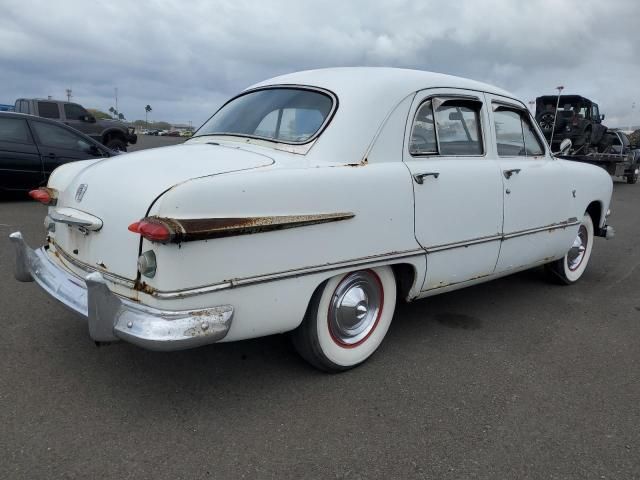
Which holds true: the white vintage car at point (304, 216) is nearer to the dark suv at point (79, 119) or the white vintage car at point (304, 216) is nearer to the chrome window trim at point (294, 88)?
the chrome window trim at point (294, 88)

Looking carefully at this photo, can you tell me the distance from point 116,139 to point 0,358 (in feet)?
47.2

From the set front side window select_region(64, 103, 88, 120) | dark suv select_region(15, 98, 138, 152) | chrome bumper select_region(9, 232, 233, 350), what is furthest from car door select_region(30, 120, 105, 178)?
front side window select_region(64, 103, 88, 120)

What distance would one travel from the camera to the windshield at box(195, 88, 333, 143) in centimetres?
306

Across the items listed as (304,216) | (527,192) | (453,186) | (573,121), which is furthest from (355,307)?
A: (573,121)

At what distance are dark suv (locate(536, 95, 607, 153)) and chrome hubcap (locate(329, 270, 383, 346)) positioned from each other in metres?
16.1

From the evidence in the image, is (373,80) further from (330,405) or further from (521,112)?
(330,405)

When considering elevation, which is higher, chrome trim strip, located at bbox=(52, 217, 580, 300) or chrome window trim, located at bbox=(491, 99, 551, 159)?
chrome window trim, located at bbox=(491, 99, 551, 159)

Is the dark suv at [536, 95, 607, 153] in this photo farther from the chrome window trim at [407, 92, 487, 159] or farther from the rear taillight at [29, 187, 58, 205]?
the rear taillight at [29, 187, 58, 205]

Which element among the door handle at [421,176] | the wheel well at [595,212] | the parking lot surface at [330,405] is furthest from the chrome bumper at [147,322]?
the wheel well at [595,212]

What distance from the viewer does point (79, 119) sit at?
49.4 feet

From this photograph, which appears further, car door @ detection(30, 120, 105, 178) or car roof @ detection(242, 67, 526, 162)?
car door @ detection(30, 120, 105, 178)

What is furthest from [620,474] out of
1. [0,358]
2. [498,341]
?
[0,358]

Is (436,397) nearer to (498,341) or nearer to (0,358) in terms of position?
(498,341)

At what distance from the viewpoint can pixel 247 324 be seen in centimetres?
248
